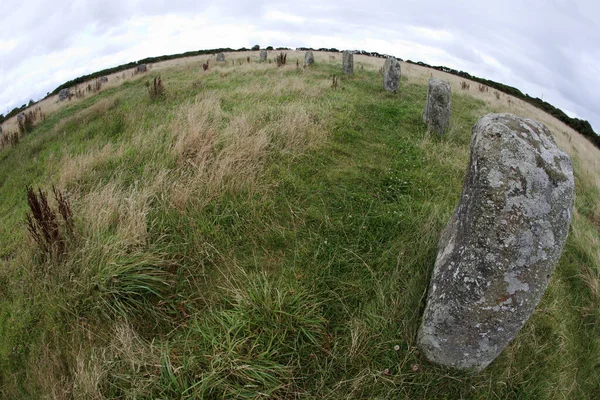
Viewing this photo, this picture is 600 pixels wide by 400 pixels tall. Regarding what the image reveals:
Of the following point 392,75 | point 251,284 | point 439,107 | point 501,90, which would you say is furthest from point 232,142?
point 501,90

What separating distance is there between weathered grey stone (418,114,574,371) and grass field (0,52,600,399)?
1.48 feet

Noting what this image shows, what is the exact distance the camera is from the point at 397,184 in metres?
5.65

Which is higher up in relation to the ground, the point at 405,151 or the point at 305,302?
the point at 405,151

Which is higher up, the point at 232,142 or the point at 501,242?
the point at 232,142

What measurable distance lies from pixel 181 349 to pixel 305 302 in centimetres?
120

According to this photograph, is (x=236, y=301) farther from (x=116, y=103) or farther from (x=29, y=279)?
(x=116, y=103)

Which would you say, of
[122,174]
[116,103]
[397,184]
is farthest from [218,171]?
[116,103]

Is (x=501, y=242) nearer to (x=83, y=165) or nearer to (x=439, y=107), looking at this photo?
(x=83, y=165)

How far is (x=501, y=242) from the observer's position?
2.60 m

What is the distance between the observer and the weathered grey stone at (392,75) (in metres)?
12.4

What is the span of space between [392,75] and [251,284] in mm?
11309

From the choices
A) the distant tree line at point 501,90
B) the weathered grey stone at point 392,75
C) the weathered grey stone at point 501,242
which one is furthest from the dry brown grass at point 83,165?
the distant tree line at point 501,90

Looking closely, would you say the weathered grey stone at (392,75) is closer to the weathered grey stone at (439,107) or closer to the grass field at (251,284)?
the weathered grey stone at (439,107)

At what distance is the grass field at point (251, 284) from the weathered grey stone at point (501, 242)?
1.48ft
